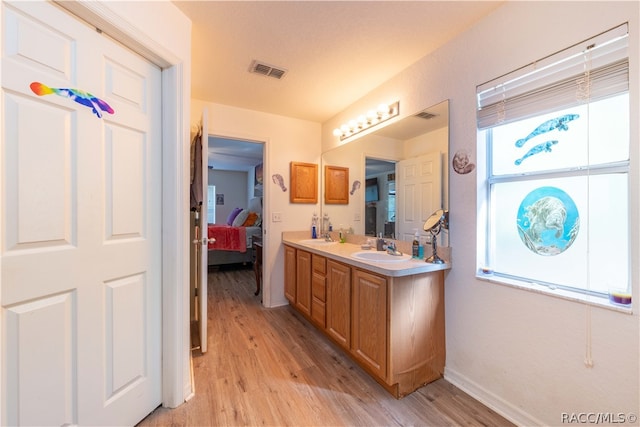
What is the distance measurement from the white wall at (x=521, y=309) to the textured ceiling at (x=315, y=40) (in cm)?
22

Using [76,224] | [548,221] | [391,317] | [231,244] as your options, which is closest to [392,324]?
[391,317]

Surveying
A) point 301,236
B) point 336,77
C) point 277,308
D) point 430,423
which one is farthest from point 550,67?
point 277,308

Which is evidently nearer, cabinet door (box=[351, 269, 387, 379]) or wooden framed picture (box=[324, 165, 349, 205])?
cabinet door (box=[351, 269, 387, 379])

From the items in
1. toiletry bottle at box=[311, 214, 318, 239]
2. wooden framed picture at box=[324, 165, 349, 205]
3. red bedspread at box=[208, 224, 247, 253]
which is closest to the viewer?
wooden framed picture at box=[324, 165, 349, 205]

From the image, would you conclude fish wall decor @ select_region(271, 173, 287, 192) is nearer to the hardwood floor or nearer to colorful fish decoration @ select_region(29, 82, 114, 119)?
the hardwood floor

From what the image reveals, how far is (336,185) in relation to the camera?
300 cm

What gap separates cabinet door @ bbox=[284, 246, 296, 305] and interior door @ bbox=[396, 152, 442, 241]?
1241mm

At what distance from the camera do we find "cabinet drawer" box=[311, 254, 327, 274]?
218 centimetres

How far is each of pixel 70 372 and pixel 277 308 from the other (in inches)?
80.5

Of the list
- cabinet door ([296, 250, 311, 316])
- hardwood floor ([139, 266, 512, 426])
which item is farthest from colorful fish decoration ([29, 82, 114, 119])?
cabinet door ([296, 250, 311, 316])

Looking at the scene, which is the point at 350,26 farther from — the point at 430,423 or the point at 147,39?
the point at 430,423

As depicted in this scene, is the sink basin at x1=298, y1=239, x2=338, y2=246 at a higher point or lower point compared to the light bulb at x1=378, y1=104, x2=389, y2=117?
lower

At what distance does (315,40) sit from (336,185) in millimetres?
1566

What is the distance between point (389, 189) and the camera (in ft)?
7.63
